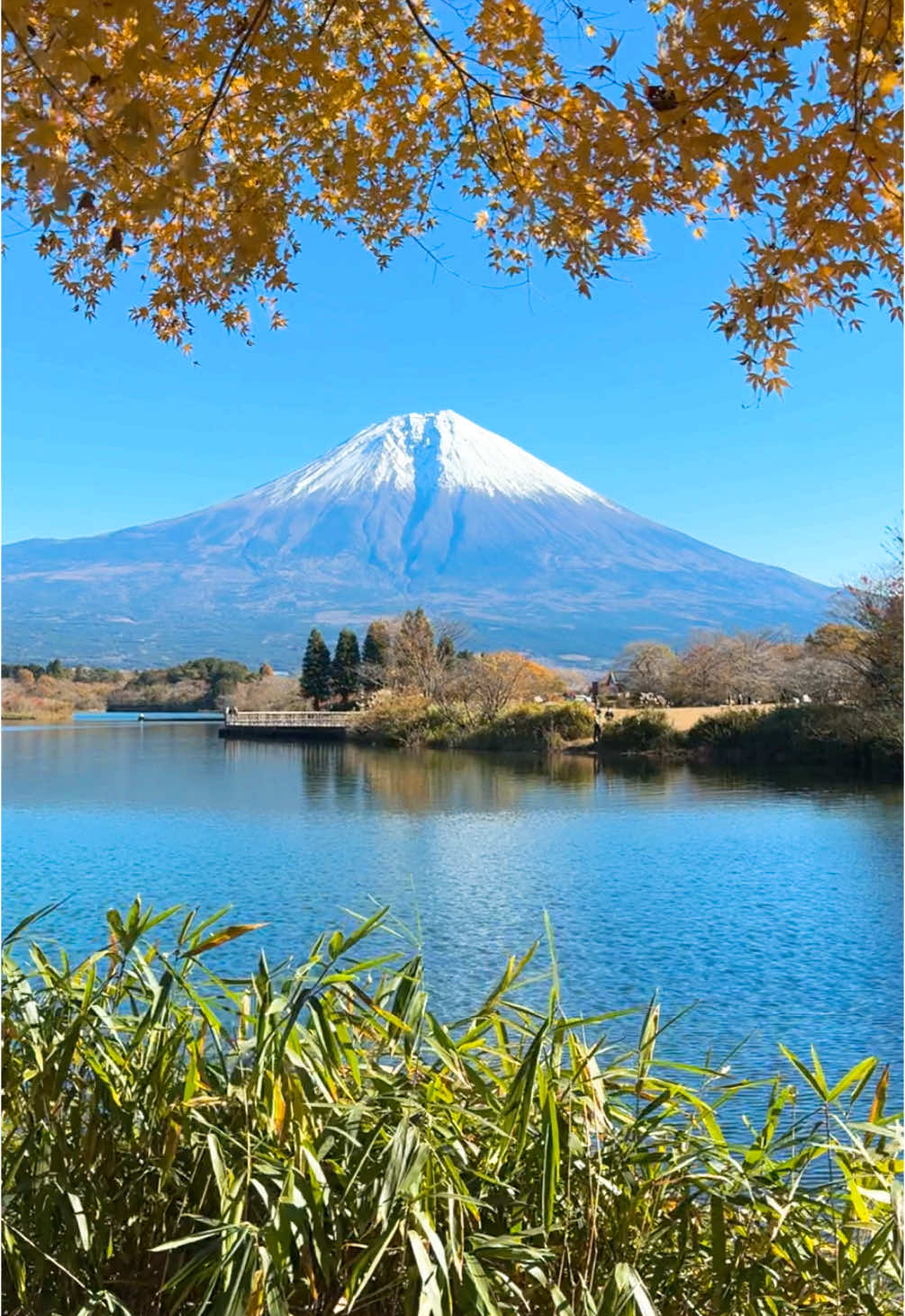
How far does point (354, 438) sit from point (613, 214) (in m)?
69.7

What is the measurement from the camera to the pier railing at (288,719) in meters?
21.7

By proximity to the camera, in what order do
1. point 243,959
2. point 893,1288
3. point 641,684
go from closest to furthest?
1. point 893,1288
2. point 243,959
3. point 641,684

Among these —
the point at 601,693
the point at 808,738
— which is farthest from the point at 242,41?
the point at 601,693

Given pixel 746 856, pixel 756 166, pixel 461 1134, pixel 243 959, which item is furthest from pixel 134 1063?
pixel 746 856

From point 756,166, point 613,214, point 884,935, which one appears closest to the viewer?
point 756,166

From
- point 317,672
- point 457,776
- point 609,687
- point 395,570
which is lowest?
point 457,776

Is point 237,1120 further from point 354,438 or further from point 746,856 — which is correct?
point 354,438

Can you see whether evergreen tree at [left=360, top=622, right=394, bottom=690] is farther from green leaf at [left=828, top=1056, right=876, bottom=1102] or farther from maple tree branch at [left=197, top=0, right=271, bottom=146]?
green leaf at [left=828, top=1056, right=876, bottom=1102]

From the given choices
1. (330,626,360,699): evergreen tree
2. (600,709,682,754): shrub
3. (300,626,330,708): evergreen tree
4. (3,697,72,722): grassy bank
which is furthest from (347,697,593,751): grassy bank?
(3,697,72,722): grassy bank

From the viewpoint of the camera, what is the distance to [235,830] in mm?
10008

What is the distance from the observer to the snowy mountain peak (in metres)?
61.5

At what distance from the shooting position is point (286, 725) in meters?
22.7

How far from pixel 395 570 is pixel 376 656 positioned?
40129 millimetres

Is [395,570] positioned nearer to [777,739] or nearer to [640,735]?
[640,735]
